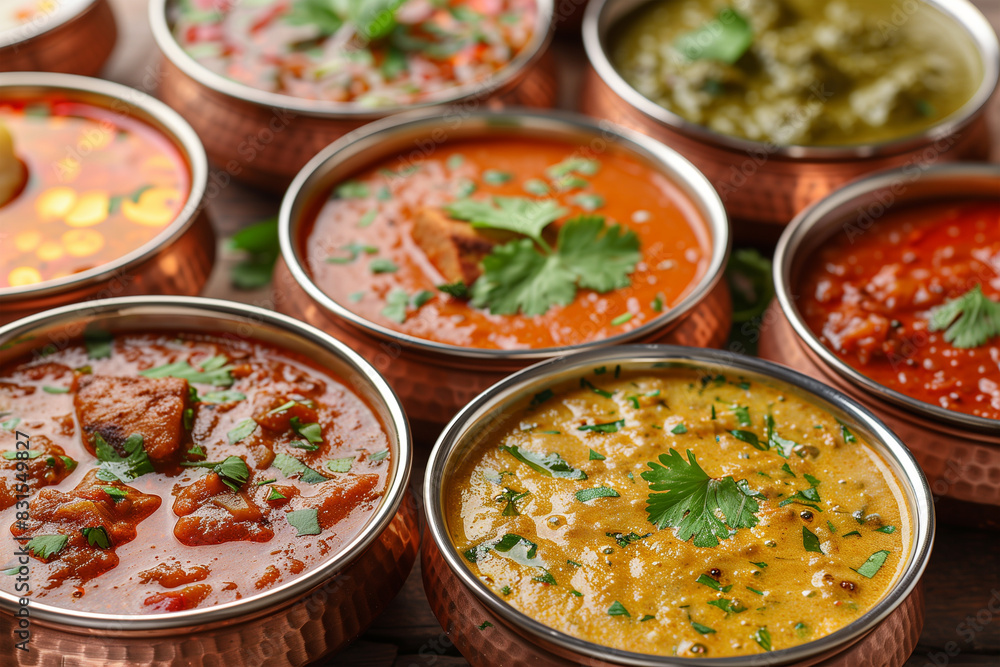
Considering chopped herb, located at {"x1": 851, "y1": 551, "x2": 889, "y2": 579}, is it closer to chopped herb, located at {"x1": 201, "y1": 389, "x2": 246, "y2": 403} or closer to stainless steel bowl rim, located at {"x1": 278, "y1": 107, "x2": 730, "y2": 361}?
stainless steel bowl rim, located at {"x1": 278, "y1": 107, "x2": 730, "y2": 361}

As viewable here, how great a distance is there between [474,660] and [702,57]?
2511 millimetres

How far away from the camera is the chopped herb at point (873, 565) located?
1.80 m

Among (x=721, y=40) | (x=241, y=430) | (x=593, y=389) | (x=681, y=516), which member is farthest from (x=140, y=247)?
(x=721, y=40)

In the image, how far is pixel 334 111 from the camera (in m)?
3.03

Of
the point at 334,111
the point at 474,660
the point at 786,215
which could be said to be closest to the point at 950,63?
the point at 786,215

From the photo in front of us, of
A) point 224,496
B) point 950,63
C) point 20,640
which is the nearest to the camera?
point 20,640

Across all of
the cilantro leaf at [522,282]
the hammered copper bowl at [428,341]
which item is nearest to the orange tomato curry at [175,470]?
the hammered copper bowl at [428,341]

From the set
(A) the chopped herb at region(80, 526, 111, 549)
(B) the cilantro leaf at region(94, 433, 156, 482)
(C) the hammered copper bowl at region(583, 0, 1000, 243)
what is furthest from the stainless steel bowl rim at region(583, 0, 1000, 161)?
(A) the chopped herb at region(80, 526, 111, 549)

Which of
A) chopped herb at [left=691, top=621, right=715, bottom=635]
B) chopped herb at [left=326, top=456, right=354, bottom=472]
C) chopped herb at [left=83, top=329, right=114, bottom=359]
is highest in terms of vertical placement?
chopped herb at [left=83, top=329, right=114, bottom=359]

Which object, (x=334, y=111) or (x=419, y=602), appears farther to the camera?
(x=334, y=111)

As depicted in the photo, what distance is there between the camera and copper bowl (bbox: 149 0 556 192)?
3.06m

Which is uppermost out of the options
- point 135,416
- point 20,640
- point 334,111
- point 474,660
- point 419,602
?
point 334,111

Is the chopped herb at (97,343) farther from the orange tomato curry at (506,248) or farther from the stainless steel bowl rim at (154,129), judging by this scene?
the orange tomato curry at (506,248)

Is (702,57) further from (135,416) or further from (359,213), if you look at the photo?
(135,416)
